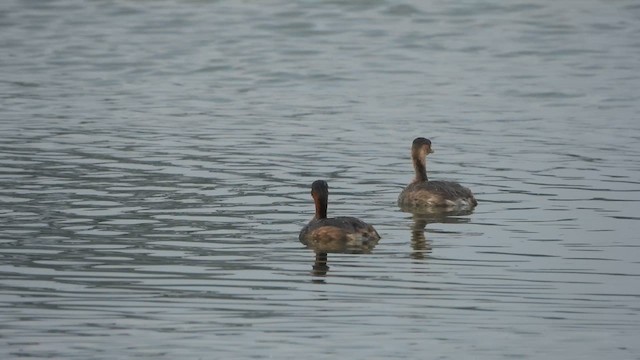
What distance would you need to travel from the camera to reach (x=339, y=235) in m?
16.5

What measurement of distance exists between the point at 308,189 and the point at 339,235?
365 centimetres

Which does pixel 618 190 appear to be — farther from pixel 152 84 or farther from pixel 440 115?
pixel 152 84

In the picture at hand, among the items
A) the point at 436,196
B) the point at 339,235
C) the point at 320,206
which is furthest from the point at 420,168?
the point at 339,235

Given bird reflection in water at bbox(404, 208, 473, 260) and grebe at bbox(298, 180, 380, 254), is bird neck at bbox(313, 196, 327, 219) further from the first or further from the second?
bird reflection in water at bbox(404, 208, 473, 260)

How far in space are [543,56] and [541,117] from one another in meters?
10.3

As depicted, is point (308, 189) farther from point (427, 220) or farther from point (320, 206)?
point (320, 206)

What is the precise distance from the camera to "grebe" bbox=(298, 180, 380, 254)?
16.4 metres

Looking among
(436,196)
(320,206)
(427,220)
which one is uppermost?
(320,206)

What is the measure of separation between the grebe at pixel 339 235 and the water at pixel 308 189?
25 cm

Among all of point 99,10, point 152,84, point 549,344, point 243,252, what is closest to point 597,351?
point 549,344

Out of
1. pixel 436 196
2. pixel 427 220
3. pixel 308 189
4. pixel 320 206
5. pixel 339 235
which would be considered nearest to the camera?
pixel 339 235

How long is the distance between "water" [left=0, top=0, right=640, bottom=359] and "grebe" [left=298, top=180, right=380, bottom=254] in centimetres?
25

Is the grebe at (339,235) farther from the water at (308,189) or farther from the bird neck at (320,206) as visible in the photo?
the bird neck at (320,206)

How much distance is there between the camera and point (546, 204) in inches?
749
